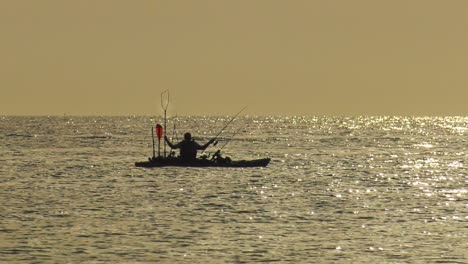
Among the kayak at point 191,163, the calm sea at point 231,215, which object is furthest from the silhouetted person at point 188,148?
the calm sea at point 231,215

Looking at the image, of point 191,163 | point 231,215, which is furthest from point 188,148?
point 231,215

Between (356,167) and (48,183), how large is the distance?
2548 cm

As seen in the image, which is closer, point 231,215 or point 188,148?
point 231,215

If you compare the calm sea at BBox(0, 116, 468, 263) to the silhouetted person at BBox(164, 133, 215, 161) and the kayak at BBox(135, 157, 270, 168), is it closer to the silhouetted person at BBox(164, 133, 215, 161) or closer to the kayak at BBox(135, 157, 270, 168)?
the kayak at BBox(135, 157, 270, 168)

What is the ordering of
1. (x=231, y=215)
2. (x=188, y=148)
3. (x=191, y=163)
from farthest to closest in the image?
1. (x=191, y=163)
2. (x=188, y=148)
3. (x=231, y=215)

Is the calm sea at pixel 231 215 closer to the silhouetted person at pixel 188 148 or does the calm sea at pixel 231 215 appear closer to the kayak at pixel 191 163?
the kayak at pixel 191 163

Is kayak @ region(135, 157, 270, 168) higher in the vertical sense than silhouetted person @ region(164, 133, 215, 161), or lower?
lower

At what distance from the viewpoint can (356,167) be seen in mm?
71250

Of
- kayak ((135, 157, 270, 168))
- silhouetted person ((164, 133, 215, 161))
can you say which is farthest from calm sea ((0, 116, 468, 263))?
silhouetted person ((164, 133, 215, 161))

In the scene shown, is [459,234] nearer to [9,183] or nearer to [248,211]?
[248,211]

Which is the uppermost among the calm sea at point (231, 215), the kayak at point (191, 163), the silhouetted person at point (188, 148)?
the silhouetted person at point (188, 148)

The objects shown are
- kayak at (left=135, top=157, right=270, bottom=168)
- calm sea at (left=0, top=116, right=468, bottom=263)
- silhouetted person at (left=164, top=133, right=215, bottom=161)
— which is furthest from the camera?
kayak at (left=135, top=157, right=270, bottom=168)

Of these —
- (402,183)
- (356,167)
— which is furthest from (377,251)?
(356,167)

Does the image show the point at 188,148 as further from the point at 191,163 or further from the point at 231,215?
the point at 231,215
